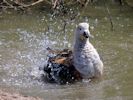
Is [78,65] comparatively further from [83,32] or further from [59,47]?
[59,47]

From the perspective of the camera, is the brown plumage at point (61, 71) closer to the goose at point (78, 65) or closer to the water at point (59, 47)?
the goose at point (78, 65)

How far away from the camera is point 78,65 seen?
699 centimetres

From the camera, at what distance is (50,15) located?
10.4 metres

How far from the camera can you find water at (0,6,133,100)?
21.4ft

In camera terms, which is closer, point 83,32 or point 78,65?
point 78,65

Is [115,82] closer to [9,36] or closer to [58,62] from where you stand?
[58,62]

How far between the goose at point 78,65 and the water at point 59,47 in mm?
130

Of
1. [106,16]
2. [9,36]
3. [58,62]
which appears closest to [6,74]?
[58,62]

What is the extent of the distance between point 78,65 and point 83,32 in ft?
1.58

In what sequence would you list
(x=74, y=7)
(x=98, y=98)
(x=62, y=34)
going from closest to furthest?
(x=98, y=98)
(x=62, y=34)
(x=74, y=7)

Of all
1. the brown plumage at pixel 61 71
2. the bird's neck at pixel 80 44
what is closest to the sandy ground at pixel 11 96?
the brown plumage at pixel 61 71

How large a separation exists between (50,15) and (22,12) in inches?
28.6

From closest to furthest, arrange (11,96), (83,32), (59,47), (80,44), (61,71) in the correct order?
(11,96) < (61,71) < (83,32) < (80,44) < (59,47)

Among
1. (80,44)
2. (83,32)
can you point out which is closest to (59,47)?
(80,44)
